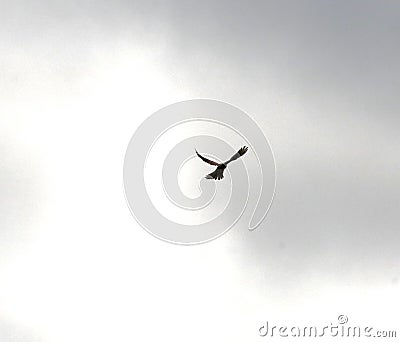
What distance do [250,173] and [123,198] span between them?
210 inches

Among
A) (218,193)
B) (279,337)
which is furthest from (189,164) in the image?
(279,337)

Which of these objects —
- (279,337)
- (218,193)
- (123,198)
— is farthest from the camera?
(123,198)

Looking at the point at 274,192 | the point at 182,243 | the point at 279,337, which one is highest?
the point at 274,192

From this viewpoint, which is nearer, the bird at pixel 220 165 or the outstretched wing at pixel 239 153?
the outstretched wing at pixel 239 153

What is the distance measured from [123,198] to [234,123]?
5.60m

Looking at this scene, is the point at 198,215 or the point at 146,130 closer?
the point at 198,215

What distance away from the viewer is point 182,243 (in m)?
29.4

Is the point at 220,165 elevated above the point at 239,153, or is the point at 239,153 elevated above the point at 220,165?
the point at 220,165

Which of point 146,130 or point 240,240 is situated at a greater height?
point 146,130

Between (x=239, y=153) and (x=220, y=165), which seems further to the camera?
(x=220, y=165)

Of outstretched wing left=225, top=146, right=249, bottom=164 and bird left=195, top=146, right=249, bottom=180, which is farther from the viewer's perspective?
bird left=195, top=146, right=249, bottom=180

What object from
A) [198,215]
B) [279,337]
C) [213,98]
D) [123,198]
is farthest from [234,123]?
[279,337]

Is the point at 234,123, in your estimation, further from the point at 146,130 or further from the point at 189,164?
the point at 146,130

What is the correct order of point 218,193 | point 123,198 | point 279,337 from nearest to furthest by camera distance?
point 279,337
point 218,193
point 123,198
